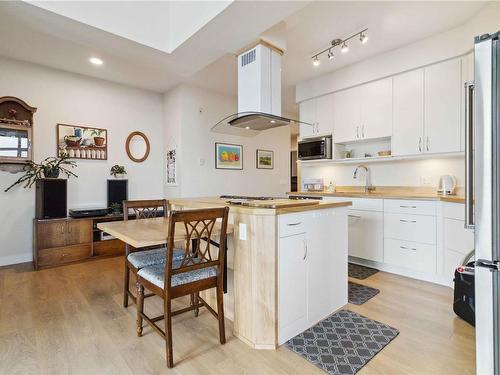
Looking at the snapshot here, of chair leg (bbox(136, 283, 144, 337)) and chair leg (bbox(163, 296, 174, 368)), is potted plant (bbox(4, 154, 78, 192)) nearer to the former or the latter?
chair leg (bbox(136, 283, 144, 337))

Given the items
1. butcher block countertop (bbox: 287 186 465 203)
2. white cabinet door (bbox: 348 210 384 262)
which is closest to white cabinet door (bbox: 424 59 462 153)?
butcher block countertop (bbox: 287 186 465 203)

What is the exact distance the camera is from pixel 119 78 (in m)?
4.26

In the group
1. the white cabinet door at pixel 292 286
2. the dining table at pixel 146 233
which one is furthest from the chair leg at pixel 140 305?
the white cabinet door at pixel 292 286

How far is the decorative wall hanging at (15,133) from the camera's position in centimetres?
346

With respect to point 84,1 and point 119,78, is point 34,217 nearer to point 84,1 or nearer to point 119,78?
point 119,78

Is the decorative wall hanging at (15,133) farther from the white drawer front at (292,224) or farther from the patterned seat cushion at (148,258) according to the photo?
the white drawer front at (292,224)

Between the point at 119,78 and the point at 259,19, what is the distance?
2.92m

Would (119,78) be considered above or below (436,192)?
above

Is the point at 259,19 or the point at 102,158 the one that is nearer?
the point at 259,19

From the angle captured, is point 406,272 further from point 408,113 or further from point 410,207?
point 408,113

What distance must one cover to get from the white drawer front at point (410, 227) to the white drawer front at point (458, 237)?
0.41 feet

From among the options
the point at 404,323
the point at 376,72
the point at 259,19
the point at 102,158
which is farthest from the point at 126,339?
the point at 376,72

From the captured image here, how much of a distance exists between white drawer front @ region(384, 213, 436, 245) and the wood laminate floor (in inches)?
21.0

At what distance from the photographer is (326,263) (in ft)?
7.25
